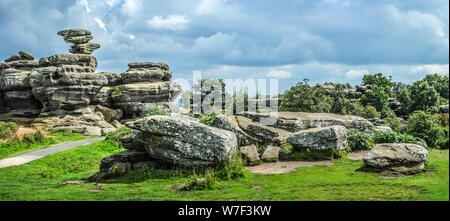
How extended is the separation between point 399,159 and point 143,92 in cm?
4252

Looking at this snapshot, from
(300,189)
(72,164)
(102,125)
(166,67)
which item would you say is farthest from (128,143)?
(166,67)

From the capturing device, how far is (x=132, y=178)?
1412cm

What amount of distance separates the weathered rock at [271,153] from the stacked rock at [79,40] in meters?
47.4

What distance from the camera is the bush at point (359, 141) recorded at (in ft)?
61.7

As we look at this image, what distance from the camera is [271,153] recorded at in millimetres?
17203

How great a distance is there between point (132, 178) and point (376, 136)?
1505 centimetres

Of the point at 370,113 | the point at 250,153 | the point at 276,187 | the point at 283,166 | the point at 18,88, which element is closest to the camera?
the point at 276,187

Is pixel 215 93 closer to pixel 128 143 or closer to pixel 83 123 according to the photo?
pixel 83 123

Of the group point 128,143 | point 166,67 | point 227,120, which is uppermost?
point 166,67

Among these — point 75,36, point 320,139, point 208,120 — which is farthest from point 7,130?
point 75,36

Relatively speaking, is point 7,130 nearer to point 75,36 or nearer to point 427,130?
point 75,36

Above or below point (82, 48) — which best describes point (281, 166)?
below

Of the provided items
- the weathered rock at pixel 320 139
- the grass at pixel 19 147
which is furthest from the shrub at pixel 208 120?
the grass at pixel 19 147
